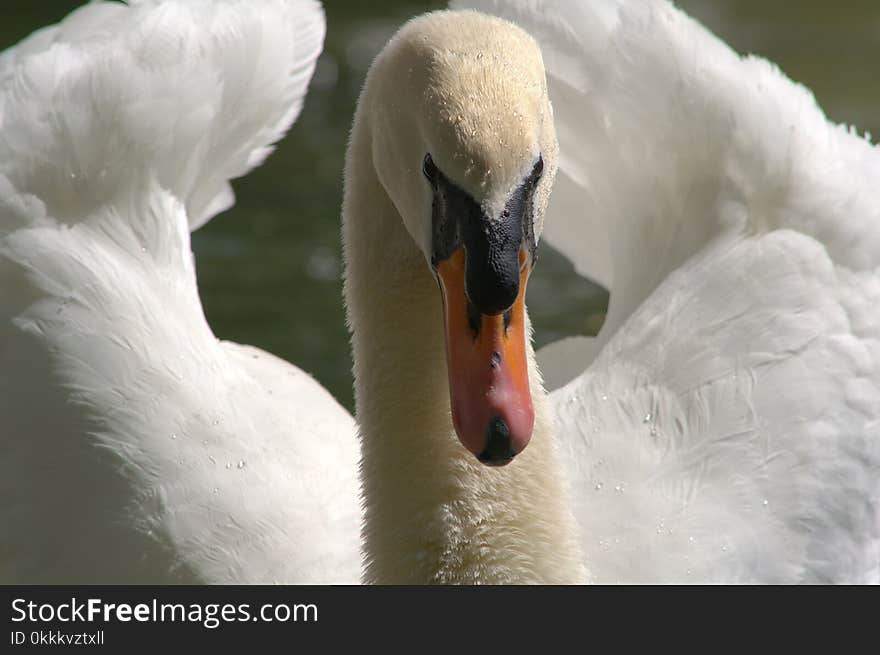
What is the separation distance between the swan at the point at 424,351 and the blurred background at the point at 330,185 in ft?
6.36

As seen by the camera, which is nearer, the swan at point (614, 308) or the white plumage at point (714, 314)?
the swan at point (614, 308)

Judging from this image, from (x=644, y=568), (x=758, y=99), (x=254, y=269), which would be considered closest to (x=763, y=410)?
(x=644, y=568)

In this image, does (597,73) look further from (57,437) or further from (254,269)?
(254,269)

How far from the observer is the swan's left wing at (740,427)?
3.59 m

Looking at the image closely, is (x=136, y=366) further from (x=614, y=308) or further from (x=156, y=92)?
(x=614, y=308)

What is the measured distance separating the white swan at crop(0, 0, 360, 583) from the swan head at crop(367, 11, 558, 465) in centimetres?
100

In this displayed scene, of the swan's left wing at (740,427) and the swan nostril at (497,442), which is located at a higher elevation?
the swan nostril at (497,442)

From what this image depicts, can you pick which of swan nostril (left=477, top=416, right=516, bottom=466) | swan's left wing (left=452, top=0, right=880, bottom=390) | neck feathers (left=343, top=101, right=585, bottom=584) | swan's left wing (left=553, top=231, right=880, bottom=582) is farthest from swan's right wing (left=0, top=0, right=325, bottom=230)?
swan nostril (left=477, top=416, right=516, bottom=466)

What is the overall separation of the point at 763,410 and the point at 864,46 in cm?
538

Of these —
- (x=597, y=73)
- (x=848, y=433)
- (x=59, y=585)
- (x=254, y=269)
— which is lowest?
(x=254, y=269)

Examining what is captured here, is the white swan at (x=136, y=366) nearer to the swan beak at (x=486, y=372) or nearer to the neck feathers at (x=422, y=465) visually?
the neck feathers at (x=422, y=465)

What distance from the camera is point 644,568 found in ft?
11.4

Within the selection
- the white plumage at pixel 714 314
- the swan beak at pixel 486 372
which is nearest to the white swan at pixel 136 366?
the white plumage at pixel 714 314

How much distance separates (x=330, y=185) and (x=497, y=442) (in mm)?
4953
